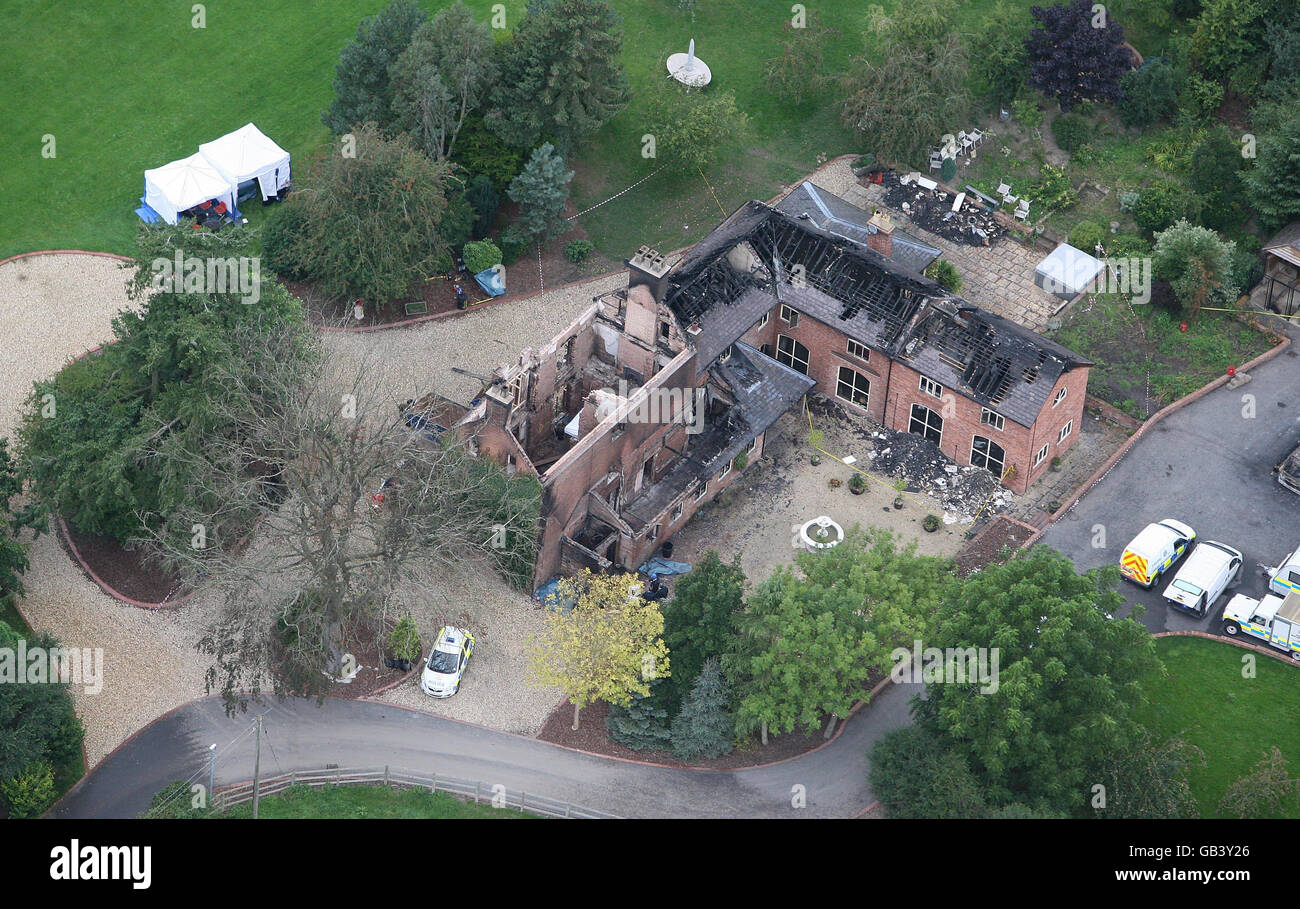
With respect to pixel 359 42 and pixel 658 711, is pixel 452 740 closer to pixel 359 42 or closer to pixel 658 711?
pixel 658 711

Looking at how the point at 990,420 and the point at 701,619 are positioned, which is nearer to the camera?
the point at 701,619

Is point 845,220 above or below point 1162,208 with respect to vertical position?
below

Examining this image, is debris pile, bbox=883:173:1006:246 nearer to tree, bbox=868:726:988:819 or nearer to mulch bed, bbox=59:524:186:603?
tree, bbox=868:726:988:819

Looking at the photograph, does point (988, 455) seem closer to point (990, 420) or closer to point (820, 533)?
point (990, 420)

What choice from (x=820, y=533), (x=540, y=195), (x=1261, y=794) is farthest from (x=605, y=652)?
(x=540, y=195)

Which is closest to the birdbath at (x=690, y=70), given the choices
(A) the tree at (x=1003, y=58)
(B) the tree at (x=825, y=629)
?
(A) the tree at (x=1003, y=58)

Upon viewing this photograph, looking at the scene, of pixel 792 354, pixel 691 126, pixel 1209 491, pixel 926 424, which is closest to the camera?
pixel 1209 491

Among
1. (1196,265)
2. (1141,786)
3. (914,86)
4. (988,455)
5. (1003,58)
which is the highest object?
(1003,58)
